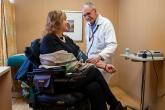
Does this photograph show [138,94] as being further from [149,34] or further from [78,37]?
[78,37]

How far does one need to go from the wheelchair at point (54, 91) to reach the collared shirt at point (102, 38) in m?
0.73

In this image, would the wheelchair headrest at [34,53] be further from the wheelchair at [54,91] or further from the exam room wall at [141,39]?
the exam room wall at [141,39]

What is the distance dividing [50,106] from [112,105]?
0.60m

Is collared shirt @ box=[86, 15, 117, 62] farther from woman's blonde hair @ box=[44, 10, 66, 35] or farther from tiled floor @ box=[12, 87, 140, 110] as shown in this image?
tiled floor @ box=[12, 87, 140, 110]

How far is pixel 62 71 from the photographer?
73.5 inches

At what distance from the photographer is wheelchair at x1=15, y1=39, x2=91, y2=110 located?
6.10 feet

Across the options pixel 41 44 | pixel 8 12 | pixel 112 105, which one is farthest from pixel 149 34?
pixel 8 12

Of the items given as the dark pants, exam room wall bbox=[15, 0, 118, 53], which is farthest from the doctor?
exam room wall bbox=[15, 0, 118, 53]

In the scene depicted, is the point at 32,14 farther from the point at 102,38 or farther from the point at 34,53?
the point at 34,53

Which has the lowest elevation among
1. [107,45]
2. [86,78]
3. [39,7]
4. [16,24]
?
[86,78]

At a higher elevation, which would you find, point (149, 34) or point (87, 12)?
point (87, 12)

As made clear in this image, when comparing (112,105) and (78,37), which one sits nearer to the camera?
(112,105)

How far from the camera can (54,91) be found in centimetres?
A: 190

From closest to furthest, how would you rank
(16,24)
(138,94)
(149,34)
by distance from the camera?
(149,34)
(138,94)
(16,24)
